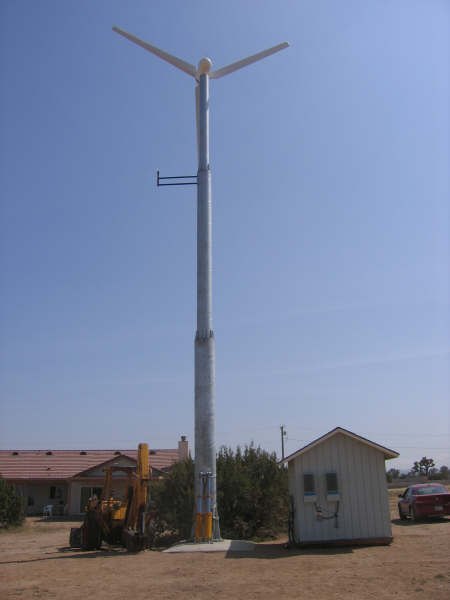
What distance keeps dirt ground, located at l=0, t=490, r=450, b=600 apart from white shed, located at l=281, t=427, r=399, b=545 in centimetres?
71

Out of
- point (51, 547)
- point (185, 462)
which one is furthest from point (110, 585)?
point (185, 462)

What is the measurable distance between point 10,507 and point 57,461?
495 inches

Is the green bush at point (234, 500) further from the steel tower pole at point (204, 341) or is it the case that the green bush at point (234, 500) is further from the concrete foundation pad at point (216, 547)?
the concrete foundation pad at point (216, 547)

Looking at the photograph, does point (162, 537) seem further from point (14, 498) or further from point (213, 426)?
point (14, 498)

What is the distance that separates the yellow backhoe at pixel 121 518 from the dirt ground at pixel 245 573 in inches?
44.2

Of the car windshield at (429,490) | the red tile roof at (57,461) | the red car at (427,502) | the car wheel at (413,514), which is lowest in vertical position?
the car wheel at (413,514)

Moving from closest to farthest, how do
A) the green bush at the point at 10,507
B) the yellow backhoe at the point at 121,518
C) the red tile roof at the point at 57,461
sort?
the yellow backhoe at the point at 121,518 → the green bush at the point at 10,507 → the red tile roof at the point at 57,461

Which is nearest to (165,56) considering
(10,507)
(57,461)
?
(10,507)

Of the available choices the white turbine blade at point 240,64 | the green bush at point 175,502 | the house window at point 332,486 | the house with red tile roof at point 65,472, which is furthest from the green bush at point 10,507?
the white turbine blade at point 240,64

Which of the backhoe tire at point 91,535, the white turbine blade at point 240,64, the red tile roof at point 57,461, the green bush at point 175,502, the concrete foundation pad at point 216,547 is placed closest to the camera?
the concrete foundation pad at point 216,547

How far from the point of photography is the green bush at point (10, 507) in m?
31.9

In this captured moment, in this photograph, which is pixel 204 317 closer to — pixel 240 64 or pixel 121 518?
pixel 121 518

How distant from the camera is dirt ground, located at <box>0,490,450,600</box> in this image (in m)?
11.1

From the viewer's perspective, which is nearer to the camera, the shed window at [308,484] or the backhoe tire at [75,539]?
the shed window at [308,484]
